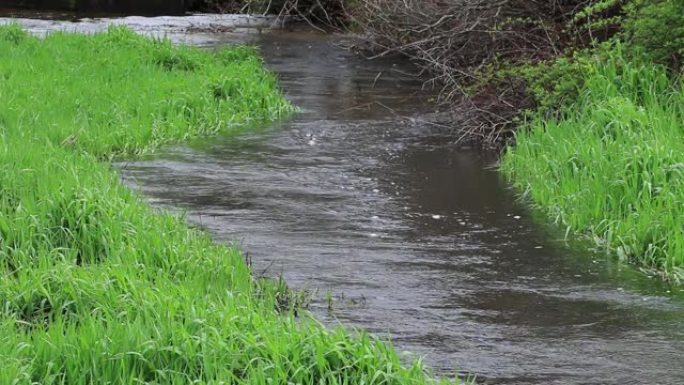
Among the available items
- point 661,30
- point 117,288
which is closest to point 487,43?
point 661,30

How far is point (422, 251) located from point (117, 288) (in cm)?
274

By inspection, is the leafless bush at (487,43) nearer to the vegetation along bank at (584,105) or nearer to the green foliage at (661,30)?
the vegetation along bank at (584,105)

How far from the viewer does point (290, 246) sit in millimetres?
8602

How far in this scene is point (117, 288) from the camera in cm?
Result: 655

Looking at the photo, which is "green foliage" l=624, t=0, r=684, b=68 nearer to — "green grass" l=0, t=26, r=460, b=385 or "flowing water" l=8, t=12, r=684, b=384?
"flowing water" l=8, t=12, r=684, b=384

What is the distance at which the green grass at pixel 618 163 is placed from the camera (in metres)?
8.42

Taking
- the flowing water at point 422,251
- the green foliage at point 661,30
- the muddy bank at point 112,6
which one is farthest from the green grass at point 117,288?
the muddy bank at point 112,6

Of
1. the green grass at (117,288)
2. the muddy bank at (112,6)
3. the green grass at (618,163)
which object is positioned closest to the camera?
the green grass at (117,288)

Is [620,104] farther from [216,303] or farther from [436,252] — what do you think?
[216,303]

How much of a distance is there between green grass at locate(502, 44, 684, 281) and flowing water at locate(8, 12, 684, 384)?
288mm

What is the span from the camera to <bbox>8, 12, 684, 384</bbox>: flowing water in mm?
6449

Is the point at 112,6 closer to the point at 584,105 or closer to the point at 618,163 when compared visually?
the point at 584,105

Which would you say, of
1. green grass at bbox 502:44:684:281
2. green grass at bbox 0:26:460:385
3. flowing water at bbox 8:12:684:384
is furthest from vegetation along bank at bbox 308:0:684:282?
green grass at bbox 0:26:460:385

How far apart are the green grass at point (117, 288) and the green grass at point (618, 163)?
2.85 meters
